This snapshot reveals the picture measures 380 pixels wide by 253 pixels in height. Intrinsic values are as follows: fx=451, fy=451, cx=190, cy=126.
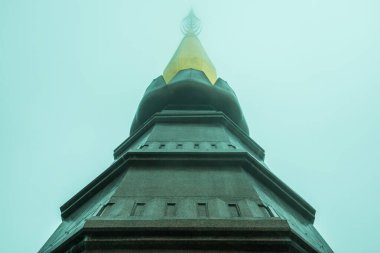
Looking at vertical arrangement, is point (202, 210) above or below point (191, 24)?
below

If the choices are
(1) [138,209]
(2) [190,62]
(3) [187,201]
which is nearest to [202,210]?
(3) [187,201]

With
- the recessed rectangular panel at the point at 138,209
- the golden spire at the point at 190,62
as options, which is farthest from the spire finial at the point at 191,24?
the recessed rectangular panel at the point at 138,209

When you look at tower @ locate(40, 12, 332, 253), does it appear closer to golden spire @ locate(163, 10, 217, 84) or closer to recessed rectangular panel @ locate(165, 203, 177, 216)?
recessed rectangular panel @ locate(165, 203, 177, 216)

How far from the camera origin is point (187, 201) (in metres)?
8.69

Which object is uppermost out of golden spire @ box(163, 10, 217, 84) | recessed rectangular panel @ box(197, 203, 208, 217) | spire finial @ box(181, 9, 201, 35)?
spire finial @ box(181, 9, 201, 35)

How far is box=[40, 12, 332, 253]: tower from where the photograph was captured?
6805 millimetres

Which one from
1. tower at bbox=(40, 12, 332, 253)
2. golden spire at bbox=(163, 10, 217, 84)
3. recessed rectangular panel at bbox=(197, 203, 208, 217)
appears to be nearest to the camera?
tower at bbox=(40, 12, 332, 253)

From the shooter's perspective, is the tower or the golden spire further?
the golden spire

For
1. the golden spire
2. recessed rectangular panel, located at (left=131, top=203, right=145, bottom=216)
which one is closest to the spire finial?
the golden spire

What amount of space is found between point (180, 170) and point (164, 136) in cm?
435

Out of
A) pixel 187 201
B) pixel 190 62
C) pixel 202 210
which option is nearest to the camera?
pixel 202 210

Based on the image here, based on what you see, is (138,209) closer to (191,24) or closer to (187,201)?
(187,201)

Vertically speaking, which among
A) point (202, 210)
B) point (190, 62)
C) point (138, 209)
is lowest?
point (202, 210)

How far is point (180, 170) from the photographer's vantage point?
1098 cm
